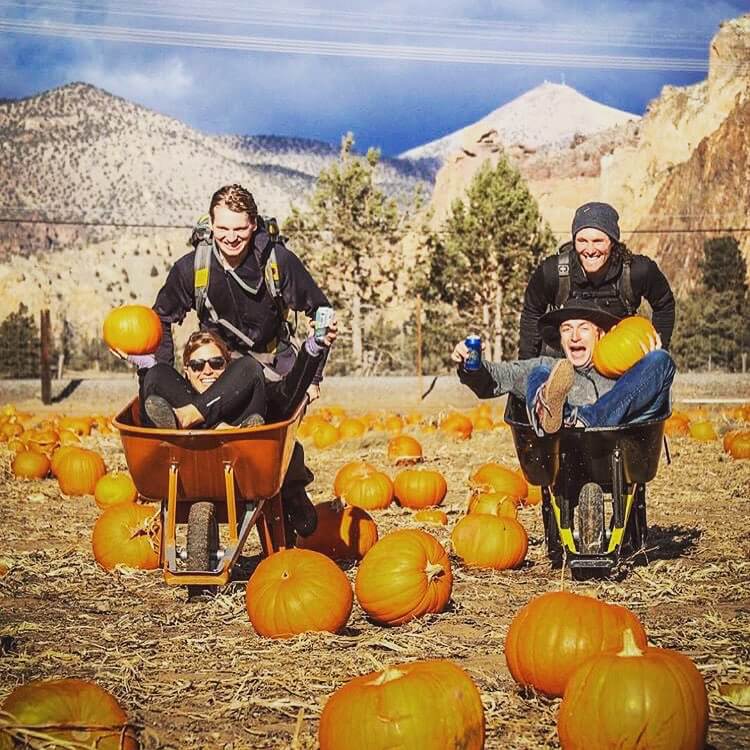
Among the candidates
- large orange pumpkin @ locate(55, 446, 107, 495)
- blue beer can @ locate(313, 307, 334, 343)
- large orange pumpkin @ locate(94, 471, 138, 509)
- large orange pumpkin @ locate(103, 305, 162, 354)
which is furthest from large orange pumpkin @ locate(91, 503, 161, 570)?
large orange pumpkin @ locate(55, 446, 107, 495)

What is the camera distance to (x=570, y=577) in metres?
5.54

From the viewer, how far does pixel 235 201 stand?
526cm

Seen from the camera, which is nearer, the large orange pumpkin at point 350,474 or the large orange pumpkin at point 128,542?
the large orange pumpkin at point 128,542

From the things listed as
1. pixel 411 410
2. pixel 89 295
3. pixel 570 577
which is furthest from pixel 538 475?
pixel 89 295

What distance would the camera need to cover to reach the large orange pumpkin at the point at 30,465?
9.78 metres

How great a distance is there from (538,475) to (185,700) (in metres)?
2.28

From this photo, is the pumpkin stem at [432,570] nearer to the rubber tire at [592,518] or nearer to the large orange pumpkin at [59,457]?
the rubber tire at [592,518]

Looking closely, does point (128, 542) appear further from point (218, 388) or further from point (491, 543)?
point (491, 543)

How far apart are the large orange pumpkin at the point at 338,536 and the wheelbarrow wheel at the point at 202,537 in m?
1.11

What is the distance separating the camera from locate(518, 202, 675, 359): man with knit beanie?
5516mm

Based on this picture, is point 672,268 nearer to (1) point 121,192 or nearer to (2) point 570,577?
(1) point 121,192

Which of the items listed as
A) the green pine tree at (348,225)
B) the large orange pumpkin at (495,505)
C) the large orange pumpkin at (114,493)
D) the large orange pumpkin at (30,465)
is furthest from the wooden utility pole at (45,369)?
the green pine tree at (348,225)

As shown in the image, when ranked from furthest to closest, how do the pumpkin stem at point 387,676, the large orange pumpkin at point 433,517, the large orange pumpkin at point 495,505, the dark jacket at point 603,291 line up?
1. the large orange pumpkin at point 433,517
2. the large orange pumpkin at point 495,505
3. the dark jacket at point 603,291
4. the pumpkin stem at point 387,676

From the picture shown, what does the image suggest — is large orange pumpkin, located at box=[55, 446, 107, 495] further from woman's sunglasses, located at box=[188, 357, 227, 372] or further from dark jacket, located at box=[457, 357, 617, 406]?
dark jacket, located at box=[457, 357, 617, 406]
